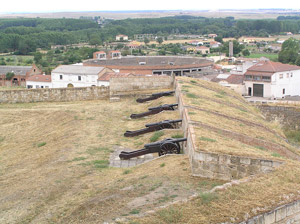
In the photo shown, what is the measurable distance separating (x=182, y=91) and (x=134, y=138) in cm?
399

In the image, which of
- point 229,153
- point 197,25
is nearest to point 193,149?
point 229,153

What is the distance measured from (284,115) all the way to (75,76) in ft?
82.0

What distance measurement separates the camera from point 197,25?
17600 cm

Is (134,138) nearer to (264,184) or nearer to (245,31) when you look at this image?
(264,184)

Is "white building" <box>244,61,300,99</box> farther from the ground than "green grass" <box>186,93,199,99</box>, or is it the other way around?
"green grass" <box>186,93,199,99</box>

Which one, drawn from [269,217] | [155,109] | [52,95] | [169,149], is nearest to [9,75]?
[52,95]

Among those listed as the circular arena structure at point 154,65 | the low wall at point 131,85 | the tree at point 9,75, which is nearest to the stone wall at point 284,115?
the low wall at point 131,85

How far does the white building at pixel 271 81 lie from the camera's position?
33.8m

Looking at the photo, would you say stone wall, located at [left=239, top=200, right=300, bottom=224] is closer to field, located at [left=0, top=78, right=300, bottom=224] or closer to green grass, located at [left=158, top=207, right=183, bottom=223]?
field, located at [left=0, top=78, right=300, bottom=224]

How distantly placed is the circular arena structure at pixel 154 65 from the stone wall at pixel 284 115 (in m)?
30.2

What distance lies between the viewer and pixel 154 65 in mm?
56000

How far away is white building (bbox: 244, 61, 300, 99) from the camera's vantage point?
111 feet

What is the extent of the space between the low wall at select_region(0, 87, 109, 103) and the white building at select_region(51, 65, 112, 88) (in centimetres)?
2215

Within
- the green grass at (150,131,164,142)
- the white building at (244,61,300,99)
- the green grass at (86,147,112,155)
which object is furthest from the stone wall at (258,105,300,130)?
the white building at (244,61,300,99)
